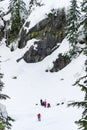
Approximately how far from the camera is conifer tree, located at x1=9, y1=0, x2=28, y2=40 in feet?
243

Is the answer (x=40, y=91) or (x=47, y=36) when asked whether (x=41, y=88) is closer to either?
(x=40, y=91)

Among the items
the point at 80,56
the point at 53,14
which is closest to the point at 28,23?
the point at 53,14

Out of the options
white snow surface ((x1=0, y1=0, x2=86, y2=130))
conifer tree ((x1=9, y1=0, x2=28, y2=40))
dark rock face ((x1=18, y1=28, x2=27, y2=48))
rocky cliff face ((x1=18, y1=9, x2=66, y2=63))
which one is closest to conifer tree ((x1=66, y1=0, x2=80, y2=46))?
white snow surface ((x1=0, y1=0, x2=86, y2=130))

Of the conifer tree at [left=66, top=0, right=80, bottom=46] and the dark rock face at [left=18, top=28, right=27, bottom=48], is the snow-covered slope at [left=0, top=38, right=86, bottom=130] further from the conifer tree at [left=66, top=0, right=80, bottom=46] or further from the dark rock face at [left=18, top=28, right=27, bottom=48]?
the conifer tree at [left=66, top=0, right=80, bottom=46]

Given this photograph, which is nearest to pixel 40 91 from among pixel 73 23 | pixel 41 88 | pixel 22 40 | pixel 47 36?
pixel 41 88

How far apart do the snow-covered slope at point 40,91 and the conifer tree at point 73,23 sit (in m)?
2.63

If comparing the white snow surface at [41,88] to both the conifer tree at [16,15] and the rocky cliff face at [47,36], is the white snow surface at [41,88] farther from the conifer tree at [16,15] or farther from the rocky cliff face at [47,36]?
the conifer tree at [16,15]

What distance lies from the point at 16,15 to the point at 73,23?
77.5ft

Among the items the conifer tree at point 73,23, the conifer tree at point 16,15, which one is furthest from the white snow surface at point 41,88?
the conifer tree at point 16,15

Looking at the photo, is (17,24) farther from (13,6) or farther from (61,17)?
(61,17)

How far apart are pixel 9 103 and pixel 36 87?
796 centimetres

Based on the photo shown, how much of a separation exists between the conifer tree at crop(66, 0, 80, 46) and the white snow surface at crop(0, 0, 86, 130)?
77.6 inches

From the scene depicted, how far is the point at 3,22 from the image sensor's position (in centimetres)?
7794

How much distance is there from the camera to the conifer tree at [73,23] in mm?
54344
